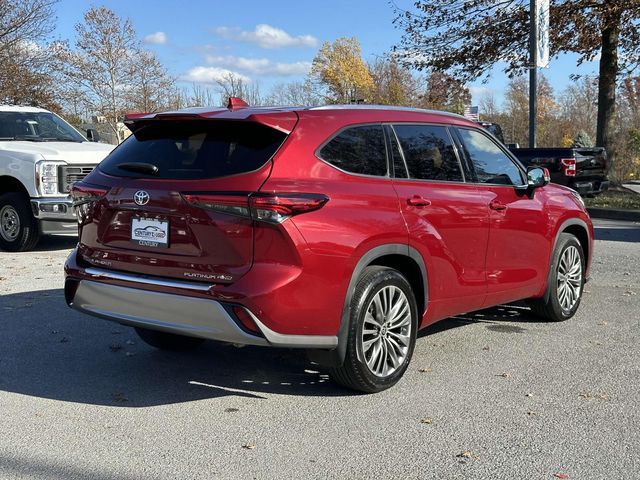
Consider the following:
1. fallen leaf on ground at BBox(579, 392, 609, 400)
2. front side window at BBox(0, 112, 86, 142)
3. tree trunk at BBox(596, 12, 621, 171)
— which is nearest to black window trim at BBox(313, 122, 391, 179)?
fallen leaf on ground at BBox(579, 392, 609, 400)

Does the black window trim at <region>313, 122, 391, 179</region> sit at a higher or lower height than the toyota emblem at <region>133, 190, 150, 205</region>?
higher

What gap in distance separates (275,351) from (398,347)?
1257mm

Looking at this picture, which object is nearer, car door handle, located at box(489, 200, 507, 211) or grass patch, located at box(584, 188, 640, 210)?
car door handle, located at box(489, 200, 507, 211)

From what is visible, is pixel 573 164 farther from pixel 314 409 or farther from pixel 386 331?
pixel 314 409

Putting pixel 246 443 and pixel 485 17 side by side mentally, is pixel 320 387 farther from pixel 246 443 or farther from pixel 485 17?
pixel 485 17

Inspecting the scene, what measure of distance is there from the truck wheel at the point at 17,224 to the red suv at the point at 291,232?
6116 mm

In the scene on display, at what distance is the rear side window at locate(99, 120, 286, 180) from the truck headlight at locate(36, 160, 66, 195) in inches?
233

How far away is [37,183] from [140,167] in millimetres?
6292

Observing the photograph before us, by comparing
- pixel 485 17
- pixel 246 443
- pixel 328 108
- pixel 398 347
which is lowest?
pixel 246 443

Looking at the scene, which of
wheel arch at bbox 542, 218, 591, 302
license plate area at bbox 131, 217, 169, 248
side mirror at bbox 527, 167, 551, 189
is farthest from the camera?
wheel arch at bbox 542, 218, 591, 302

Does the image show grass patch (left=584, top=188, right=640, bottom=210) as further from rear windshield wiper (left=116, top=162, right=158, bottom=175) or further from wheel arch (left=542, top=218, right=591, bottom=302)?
rear windshield wiper (left=116, top=162, right=158, bottom=175)

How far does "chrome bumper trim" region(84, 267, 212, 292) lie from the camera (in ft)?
13.2

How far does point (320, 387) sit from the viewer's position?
15.3 feet

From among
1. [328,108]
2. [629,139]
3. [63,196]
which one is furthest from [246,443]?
[629,139]
